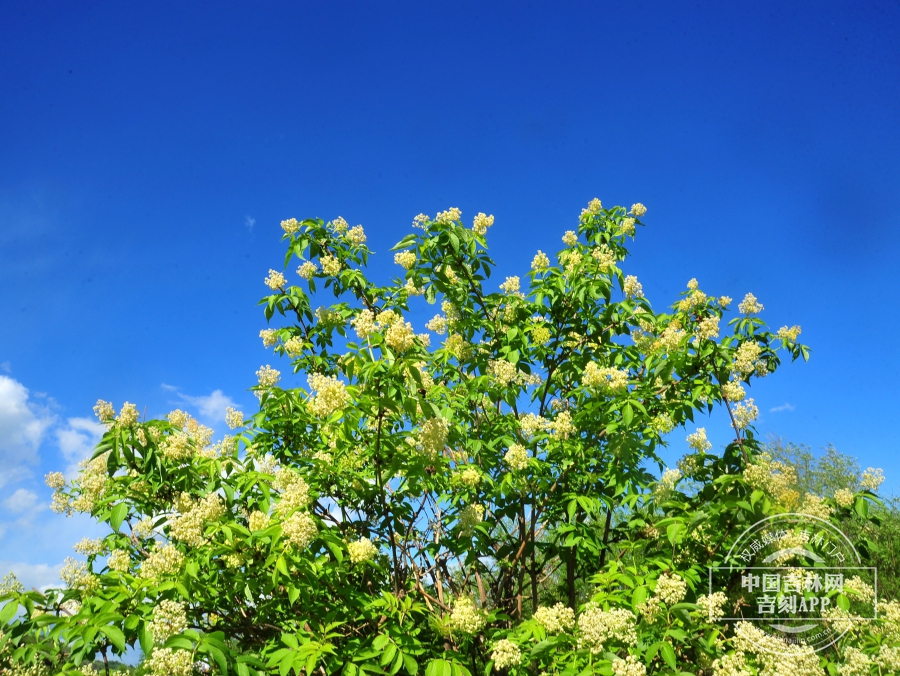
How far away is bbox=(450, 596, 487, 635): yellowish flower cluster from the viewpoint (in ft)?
13.1

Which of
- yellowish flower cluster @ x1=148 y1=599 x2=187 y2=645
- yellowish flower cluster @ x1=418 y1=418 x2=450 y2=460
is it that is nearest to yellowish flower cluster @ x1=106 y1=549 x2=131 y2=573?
yellowish flower cluster @ x1=148 y1=599 x2=187 y2=645

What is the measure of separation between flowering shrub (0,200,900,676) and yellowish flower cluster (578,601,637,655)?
0.01 meters

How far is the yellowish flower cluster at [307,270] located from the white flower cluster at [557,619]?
3.88m

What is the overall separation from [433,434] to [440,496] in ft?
3.39

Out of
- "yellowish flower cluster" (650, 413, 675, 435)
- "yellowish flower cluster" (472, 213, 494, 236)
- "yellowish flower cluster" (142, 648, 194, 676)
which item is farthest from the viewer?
"yellowish flower cluster" (472, 213, 494, 236)

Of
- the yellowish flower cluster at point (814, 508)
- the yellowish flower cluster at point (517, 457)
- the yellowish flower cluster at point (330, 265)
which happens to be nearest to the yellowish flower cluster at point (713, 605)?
the yellowish flower cluster at point (814, 508)

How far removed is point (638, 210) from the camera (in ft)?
21.4

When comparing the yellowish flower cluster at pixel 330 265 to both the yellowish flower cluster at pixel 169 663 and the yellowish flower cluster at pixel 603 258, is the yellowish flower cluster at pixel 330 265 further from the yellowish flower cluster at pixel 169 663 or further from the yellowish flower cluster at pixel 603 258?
the yellowish flower cluster at pixel 169 663

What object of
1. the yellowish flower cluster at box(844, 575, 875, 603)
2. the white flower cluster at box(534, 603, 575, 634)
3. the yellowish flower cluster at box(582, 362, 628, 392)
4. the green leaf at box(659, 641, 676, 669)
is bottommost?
the green leaf at box(659, 641, 676, 669)

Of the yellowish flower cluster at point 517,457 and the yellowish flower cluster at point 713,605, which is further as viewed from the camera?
the yellowish flower cluster at point 517,457

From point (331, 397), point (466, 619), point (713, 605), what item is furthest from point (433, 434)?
point (713, 605)

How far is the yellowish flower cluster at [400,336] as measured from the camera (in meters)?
3.47

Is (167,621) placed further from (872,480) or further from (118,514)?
(872,480)

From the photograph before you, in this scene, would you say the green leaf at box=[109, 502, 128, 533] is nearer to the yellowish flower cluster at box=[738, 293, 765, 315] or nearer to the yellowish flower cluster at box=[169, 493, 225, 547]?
the yellowish flower cluster at box=[169, 493, 225, 547]
